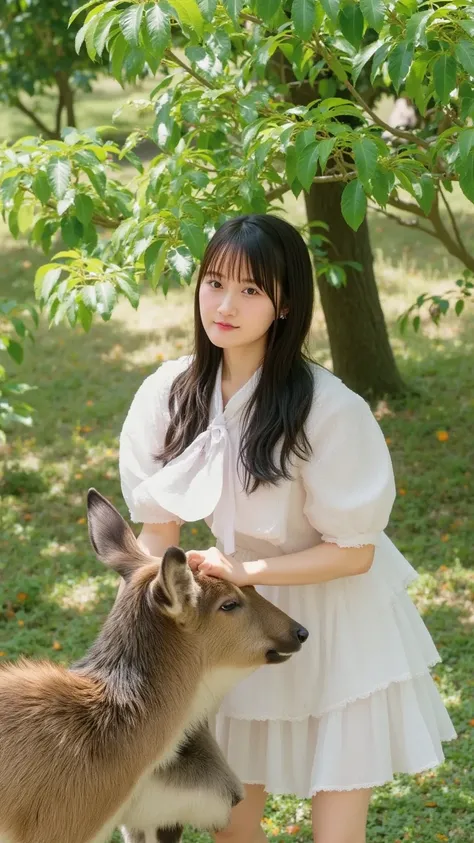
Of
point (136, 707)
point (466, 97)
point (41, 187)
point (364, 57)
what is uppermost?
point (364, 57)

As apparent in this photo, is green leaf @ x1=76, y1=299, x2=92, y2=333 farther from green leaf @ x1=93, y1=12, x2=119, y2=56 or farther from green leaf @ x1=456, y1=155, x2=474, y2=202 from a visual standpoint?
green leaf @ x1=456, y1=155, x2=474, y2=202

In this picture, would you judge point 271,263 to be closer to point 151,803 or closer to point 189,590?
point 189,590

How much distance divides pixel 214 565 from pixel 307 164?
145cm

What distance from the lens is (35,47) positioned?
1410 centimetres

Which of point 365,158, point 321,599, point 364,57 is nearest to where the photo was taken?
point 321,599

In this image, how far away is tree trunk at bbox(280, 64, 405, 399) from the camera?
8.95 metres

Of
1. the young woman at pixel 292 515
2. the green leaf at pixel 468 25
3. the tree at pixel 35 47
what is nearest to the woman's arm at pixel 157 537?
the young woman at pixel 292 515

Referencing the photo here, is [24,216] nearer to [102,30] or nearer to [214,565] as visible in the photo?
[102,30]

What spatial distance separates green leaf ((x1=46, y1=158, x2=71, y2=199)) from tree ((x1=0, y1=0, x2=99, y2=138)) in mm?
7850

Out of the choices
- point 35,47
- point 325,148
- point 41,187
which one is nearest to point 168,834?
point 325,148

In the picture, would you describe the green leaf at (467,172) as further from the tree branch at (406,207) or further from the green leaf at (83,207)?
the tree branch at (406,207)

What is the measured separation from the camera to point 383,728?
3455 millimetres

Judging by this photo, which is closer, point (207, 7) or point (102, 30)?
point (207, 7)

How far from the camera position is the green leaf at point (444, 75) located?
369 centimetres
